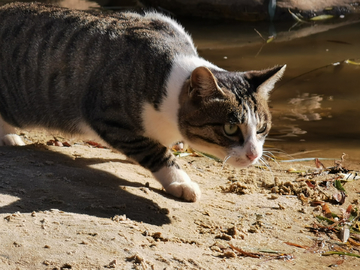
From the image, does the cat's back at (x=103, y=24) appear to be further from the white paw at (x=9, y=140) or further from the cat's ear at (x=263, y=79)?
the white paw at (x=9, y=140)

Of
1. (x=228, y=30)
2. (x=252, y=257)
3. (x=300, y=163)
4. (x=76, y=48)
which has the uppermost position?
(x=228, y=30)

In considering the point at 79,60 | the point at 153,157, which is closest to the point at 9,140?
the point at 79,60

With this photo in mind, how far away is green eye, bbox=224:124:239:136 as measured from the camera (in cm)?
324

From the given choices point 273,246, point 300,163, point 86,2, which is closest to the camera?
point 273,246

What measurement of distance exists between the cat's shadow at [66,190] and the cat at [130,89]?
311 millimetres

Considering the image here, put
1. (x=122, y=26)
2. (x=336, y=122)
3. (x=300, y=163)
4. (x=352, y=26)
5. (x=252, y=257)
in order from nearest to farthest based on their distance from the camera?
(x=252, y=257)
(x=122, y=26)
(x=300, y=163)
(x=336, y=122)
(x=352, y=26)

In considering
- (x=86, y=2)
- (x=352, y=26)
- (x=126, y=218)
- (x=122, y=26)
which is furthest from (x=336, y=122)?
(x=86, y=2)

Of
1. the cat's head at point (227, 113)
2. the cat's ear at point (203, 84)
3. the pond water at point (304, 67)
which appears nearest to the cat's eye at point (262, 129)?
the cat's head at point (227, 113)

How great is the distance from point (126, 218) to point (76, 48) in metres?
1.58

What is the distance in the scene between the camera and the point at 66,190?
319cm

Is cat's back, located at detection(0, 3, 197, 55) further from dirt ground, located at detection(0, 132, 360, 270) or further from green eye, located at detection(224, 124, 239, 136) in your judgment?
dirt ground, located at detection(0, 132, 360, 270)

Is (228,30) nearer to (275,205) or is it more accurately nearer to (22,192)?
(275,205)

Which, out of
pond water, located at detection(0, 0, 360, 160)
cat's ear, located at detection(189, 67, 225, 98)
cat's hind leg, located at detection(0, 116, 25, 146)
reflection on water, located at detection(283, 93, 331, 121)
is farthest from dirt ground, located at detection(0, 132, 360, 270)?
reflection on water, located at detection(283, 93, 331, 121)

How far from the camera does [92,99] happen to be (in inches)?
147
